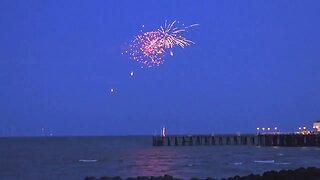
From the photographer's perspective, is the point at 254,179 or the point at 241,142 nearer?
the point at 254,179

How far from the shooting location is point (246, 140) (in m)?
102

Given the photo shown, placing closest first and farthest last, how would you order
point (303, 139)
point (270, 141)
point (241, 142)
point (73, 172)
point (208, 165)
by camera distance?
point (73, 172) < point (208, 165) < point (303, 139) < point (270, 141) < point (241, 142)

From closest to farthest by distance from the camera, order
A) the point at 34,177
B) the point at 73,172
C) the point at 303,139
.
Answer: the point at 34,177 → the point at 73,172 → the point at 303,139

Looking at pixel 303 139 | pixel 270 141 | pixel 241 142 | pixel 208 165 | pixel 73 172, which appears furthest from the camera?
pixel 241 142

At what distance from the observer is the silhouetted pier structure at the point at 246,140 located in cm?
8831

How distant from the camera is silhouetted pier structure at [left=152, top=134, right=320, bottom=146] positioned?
88312mm

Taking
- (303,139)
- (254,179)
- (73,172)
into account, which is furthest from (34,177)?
(303,139)

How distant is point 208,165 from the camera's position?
52312mm

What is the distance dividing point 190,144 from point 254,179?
79825 millimetres

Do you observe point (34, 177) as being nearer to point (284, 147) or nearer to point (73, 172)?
point (73, 172)

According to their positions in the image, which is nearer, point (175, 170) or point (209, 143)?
point (175, 170)

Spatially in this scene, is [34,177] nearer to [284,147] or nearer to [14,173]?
[14,173]

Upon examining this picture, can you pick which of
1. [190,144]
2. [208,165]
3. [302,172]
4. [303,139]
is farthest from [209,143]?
[302,172]

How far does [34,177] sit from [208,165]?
51.0 ft
